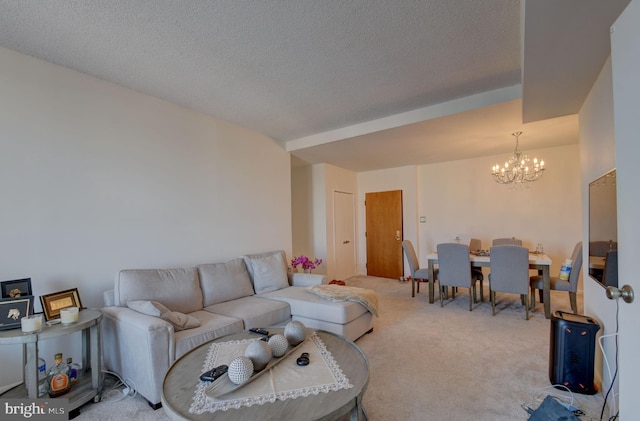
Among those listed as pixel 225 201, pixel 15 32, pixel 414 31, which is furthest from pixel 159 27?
pixel 225 201

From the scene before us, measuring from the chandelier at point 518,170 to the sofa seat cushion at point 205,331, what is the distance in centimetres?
389

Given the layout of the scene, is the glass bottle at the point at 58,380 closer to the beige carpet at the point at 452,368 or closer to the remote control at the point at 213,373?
the beige carpet at the point at 452,368

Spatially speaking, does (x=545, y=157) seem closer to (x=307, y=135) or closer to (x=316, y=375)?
(x=307, y=135)

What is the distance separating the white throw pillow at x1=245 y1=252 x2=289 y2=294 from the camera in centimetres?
336

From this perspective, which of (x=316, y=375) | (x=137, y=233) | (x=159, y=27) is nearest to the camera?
(x=316, y=375)

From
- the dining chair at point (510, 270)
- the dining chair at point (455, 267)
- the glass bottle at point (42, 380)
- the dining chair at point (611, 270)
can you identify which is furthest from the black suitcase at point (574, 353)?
the glass bottle at point (42, 380)

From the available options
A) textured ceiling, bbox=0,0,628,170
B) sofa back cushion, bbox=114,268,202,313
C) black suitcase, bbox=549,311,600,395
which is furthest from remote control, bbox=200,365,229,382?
black suitcase, bbox=549,311,600,395

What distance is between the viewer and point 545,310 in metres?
3.43

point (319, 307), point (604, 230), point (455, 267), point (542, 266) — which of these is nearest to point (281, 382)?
point (319, 307)

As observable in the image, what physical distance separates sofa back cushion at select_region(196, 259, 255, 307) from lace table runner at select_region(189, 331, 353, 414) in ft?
4.09

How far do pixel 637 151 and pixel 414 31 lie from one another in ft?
4.91

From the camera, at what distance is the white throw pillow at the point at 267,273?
3.36 metres

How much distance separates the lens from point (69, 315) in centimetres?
185

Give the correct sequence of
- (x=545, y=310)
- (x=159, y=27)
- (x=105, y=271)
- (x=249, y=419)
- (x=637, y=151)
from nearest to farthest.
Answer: (x=637, y=151)
(x=249, y=419)
(x=159, y=27)
(x=105, y=271)
(x=545, y=310)
